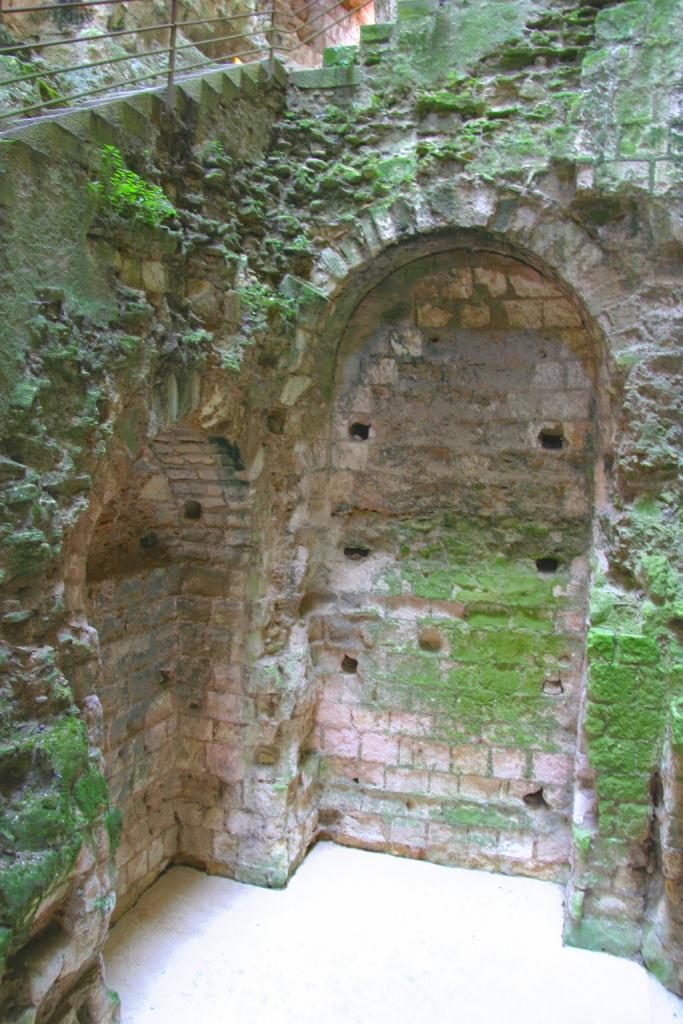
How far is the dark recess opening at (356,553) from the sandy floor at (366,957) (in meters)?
1.92

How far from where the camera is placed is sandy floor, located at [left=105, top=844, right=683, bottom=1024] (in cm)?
372

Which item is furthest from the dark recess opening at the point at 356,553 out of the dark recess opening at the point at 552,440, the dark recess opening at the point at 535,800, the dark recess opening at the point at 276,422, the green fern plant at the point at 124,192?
the green fern plant at the point at 124,192

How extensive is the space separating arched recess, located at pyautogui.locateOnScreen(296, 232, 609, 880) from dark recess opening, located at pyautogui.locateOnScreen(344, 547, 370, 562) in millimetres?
15

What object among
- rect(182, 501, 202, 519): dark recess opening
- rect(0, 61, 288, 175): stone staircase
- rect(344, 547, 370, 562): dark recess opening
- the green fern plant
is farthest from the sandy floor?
rect(0, 61, 288, 175): stone staircase

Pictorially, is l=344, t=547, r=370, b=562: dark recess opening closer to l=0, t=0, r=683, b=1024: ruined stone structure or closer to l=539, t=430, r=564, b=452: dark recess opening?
l=0, t=0, r=683, b=1024: ruined stone structure

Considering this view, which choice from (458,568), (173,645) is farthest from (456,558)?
(173,645)

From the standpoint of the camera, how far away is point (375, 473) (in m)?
4.98

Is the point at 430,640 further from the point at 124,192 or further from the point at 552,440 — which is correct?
the point at 124,192

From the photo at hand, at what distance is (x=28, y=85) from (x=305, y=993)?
4.27m

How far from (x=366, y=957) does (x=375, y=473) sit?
2.72 meters

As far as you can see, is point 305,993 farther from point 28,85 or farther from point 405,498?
point 28,85

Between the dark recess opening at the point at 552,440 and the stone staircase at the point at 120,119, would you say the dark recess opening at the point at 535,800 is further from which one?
the stone staircase at the point at 120,119

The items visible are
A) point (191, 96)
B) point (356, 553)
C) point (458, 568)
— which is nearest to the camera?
point (191, 96)

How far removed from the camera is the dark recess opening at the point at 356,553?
5.06 metres
